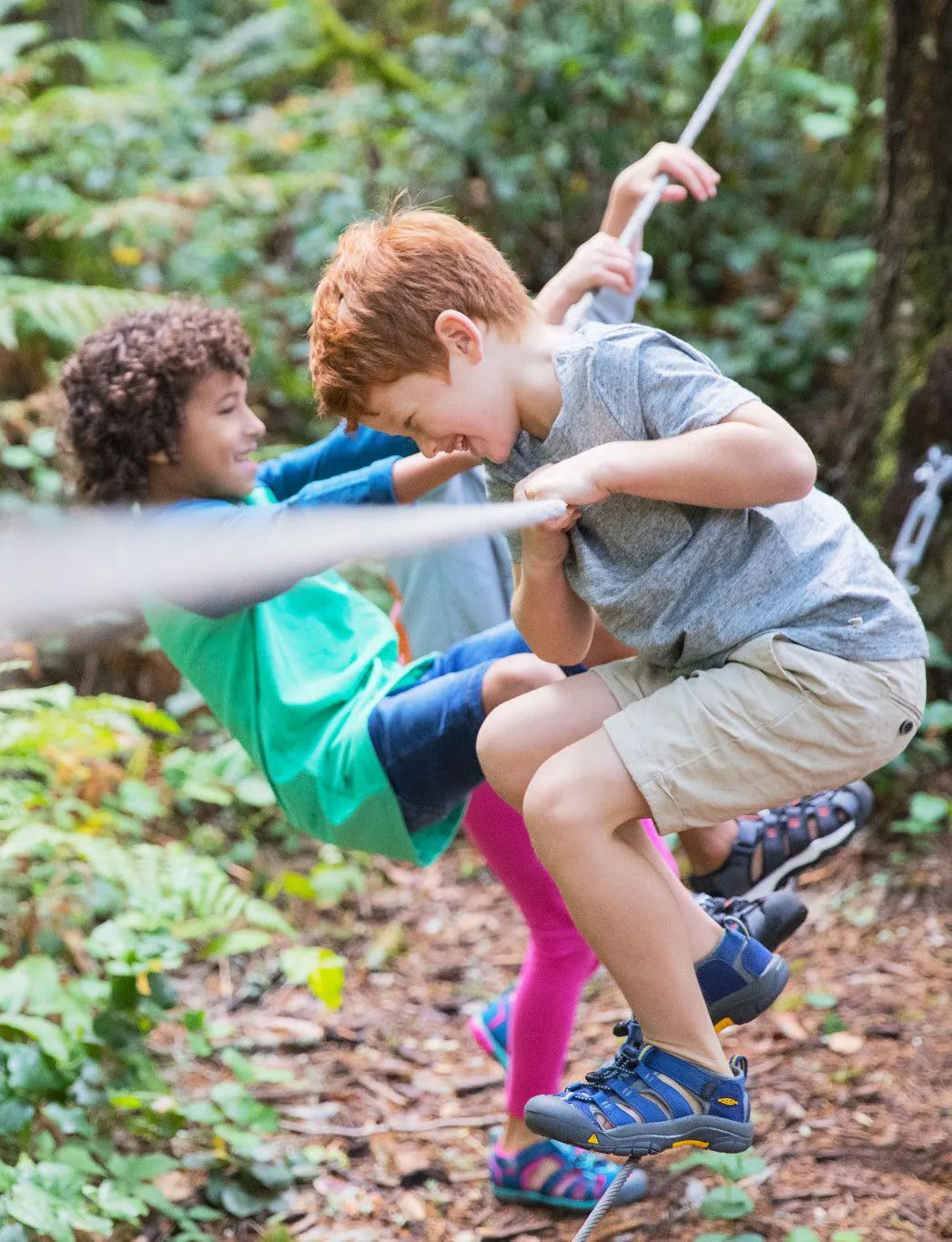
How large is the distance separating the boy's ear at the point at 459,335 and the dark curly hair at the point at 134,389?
29.3 inches

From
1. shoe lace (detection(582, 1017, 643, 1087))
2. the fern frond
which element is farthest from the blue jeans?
the fern frond

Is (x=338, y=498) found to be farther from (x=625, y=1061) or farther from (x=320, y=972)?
(x=320, y=972)

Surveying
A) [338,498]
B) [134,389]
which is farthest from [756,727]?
[134,389]

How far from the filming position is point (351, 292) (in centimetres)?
166

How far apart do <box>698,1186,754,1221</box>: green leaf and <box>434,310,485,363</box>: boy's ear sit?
1577mm

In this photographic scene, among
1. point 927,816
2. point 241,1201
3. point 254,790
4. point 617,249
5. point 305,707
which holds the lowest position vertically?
point 241,1201

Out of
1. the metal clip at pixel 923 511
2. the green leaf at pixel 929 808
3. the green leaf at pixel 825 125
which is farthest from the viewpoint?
the green leaf at pixel 825 125

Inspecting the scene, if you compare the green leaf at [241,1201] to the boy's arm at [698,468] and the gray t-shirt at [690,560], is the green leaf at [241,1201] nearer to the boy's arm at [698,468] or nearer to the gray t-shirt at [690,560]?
the gray t-shirt at [690,560]

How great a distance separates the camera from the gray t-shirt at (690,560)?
5.38 feet

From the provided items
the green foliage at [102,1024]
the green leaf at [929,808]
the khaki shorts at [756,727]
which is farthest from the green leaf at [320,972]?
the green leaf at [929,808]

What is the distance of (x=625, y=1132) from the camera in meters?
1.64

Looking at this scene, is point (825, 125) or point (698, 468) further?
point (825, 125)

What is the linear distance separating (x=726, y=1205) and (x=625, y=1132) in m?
0.85

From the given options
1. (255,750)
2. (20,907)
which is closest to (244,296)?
(20,907)
